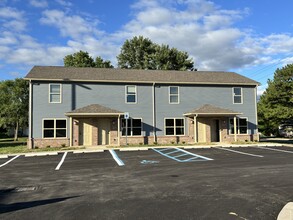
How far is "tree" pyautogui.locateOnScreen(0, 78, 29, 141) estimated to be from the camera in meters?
40.1

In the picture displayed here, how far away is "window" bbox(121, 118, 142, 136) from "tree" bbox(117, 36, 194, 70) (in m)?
23.6

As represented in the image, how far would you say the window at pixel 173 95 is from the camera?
2338cm

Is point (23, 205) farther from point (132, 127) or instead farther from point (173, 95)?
point (173, 95)

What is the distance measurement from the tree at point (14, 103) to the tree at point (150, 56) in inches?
666

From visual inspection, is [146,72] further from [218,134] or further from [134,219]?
[134,219]

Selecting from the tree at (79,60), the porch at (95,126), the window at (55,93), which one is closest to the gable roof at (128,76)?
the window at (55,93)

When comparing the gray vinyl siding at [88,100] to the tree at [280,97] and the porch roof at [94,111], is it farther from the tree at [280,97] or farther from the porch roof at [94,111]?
the tree at [280,97]

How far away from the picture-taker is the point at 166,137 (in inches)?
892

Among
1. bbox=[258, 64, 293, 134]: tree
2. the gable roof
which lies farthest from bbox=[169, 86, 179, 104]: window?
bbox=[258, 64, 293, 134]: tree

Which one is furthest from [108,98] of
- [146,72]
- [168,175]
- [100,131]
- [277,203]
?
[277,203]

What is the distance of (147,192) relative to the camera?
22.9ft

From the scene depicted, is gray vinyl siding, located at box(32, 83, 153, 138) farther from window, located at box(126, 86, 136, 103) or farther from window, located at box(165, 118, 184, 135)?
window, located at box(165, 118, 184, 135)

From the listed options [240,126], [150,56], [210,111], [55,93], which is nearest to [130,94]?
[55,93]

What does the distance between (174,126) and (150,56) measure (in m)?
26.2
